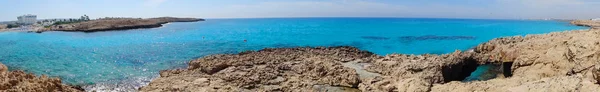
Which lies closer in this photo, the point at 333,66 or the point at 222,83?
the point at 222,83

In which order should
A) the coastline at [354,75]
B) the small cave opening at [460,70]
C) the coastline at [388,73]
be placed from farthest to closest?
the small cave opening at [460,70] < the coastline at [354,75] < the coastline at [388,73]

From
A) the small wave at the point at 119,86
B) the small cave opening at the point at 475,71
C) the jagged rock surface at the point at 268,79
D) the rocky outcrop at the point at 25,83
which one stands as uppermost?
the rocky outcrop at the point at 25,83

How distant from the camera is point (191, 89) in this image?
58.3 feet

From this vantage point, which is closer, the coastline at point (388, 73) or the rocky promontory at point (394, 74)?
the rocky promontory at point (394, 74)

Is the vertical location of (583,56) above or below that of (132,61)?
above

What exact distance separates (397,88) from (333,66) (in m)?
5.89

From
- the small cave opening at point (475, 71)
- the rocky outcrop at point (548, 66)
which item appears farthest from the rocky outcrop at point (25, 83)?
the small cave opening at point (475, 71)

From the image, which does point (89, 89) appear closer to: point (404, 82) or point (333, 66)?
point (333, 66)

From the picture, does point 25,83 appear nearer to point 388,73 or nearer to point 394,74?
point 394,74

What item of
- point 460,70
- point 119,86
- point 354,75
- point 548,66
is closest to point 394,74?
point 354,75

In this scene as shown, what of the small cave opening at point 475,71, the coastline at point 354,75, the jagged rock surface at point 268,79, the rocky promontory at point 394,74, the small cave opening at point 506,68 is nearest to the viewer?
the rocky promontory at point 394,74

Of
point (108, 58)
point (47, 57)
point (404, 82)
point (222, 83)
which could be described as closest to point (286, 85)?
point (222, 83)

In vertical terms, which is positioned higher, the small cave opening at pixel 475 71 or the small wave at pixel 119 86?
the small cave opening at pixel 475 71

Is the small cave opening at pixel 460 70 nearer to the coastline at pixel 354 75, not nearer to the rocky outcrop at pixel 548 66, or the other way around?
the coastline at pixel 354 75
